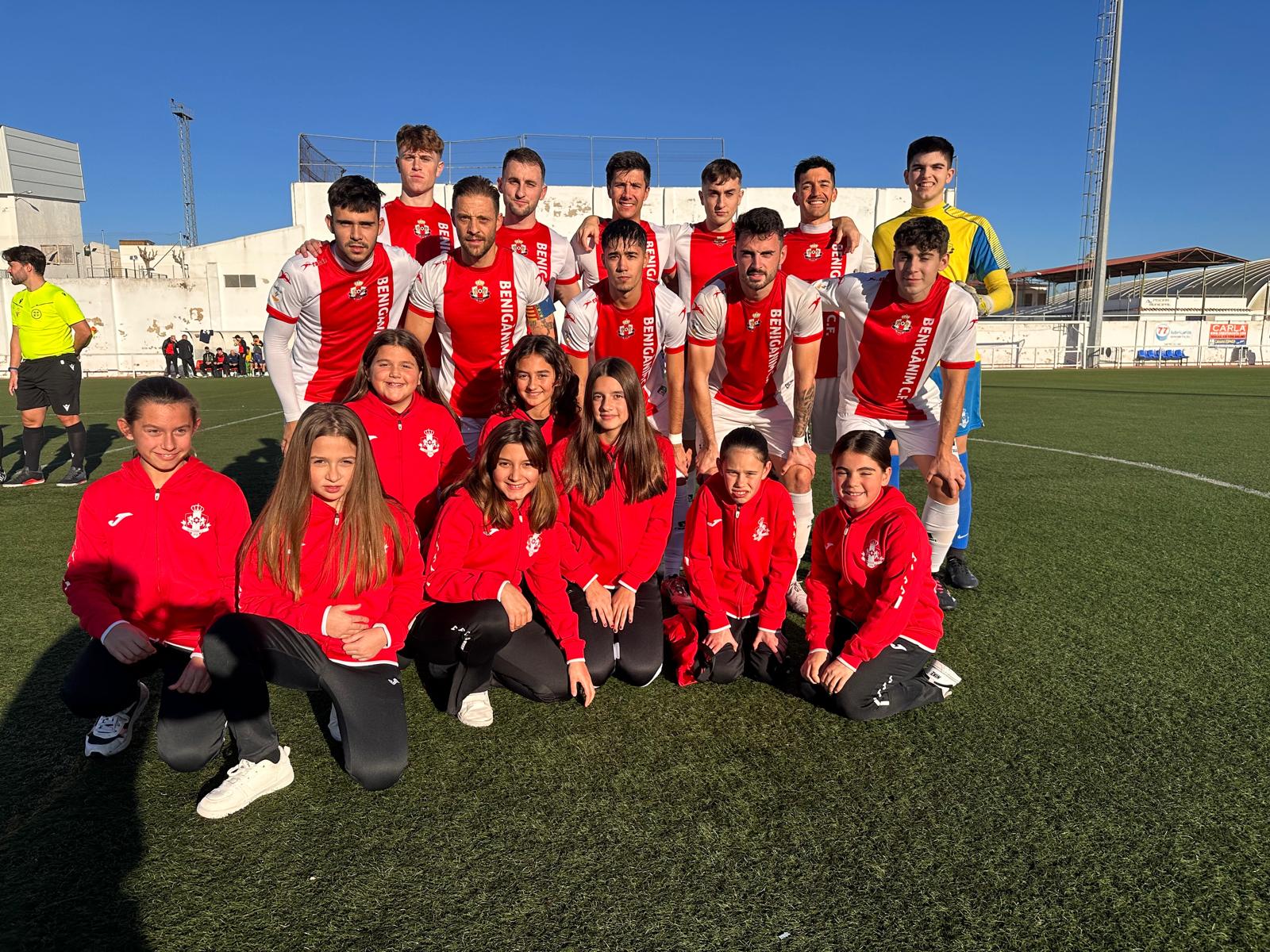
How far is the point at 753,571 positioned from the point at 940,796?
1.36 m

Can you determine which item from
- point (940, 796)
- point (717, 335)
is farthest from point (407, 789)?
point (717, 335)

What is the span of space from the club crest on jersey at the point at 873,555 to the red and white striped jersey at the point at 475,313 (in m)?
2.31

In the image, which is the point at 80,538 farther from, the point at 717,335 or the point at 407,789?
the point at 717,335

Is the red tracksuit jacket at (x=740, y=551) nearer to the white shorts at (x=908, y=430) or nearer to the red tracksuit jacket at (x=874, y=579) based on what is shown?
the red tracksuit jacket at (x=874, y=579)

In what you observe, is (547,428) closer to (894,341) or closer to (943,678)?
(894,341)

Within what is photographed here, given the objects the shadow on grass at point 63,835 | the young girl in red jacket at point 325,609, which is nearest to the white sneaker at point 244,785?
the young girl in red jacket at point 325,609

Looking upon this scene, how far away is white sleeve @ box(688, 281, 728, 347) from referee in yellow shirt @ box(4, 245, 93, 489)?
6382 millimetres

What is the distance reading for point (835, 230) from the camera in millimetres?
5102

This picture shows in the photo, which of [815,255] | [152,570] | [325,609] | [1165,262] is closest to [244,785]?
[325,609]

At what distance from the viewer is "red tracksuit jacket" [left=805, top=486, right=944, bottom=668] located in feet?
10.1

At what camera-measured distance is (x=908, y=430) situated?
4.30 meters

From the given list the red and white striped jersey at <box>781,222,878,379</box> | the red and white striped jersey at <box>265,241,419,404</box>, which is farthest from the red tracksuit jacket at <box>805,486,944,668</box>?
the red and white striped jersey at <box>265,241,419,404</box>

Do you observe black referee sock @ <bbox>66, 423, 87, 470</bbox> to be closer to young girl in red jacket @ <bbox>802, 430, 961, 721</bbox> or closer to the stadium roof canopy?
young girl in red jacket @ <bbox>802, 430, 961, 721</bbox>

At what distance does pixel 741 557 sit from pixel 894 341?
1495 mm
